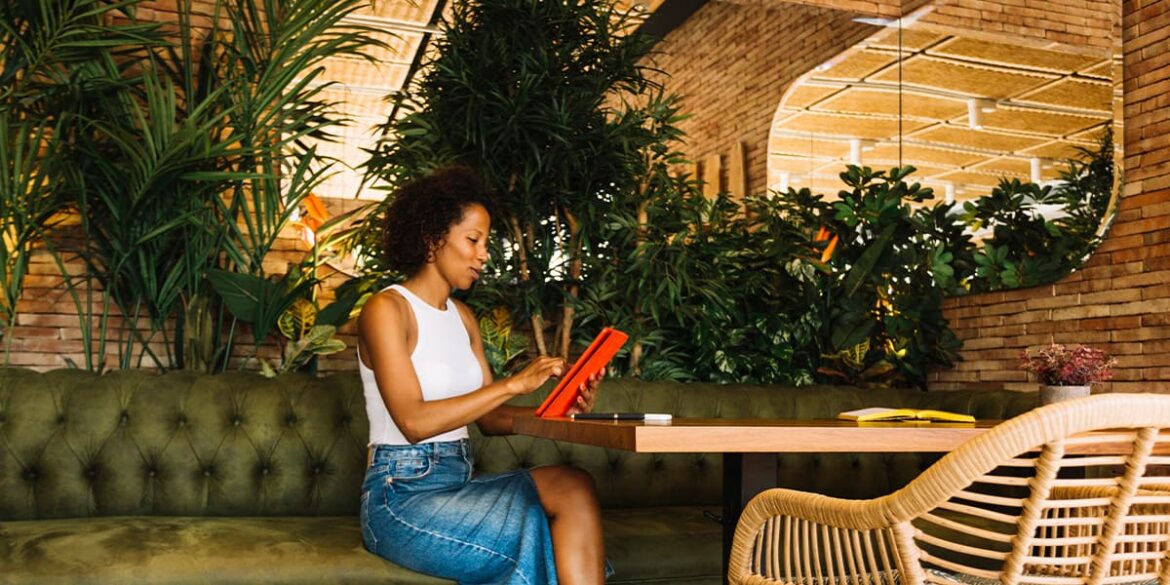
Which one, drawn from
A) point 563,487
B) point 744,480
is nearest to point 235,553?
point 563,487

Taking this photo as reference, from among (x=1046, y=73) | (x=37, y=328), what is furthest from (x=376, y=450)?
(x=1046, y=73)

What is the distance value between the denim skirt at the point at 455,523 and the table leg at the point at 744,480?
0.37 meters

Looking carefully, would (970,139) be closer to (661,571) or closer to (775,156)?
(775,156)

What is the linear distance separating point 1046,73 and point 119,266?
13.0 feet

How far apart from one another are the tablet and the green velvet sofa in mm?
555

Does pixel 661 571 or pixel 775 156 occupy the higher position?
Answer: pixel 775 156

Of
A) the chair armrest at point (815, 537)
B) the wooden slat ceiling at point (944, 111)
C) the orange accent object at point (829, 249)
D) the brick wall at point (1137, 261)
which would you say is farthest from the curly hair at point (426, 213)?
the wooden slat ceiling at point (944, 111)

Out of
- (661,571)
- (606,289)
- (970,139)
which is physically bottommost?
(661,571)

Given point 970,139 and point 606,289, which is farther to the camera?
point 970,139

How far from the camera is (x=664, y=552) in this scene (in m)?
2.68

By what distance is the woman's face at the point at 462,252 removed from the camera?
239 cm

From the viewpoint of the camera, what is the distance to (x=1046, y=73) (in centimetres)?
459

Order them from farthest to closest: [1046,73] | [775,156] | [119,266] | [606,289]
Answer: [775,156] → [1046,73] → [606,289] → [119,266]

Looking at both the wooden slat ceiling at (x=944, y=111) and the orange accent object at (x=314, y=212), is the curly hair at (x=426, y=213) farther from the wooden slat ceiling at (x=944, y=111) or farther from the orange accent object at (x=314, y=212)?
the wooden slat ceiling at (x=944, y=111)
